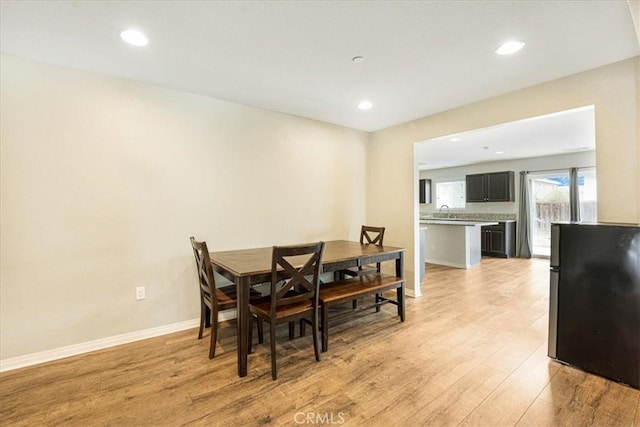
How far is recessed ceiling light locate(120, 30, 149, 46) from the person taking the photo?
6.66 ft

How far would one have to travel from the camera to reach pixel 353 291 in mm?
2850

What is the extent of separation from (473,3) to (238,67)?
1.83m

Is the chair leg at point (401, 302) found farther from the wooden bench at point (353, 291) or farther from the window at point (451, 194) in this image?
the window at point (451, 194)

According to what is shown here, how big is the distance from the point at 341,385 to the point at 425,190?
7.94 m

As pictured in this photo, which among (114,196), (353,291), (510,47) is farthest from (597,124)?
(114,196)

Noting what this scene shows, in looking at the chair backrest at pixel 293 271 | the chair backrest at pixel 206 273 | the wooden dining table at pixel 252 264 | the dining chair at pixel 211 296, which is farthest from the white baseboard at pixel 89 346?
the chair backrest at pixel 293 271

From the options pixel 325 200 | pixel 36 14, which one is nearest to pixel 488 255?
pixel 325 200

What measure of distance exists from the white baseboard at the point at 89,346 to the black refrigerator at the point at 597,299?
3425 mm

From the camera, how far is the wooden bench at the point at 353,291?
102 inches

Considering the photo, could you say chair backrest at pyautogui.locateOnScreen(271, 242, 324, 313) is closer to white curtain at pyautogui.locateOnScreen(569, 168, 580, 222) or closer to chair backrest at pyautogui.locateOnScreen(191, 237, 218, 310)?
chair backrest at pyautogui.locateOnScreen(191, 237, 218, 310)

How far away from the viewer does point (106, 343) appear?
266 centimetres

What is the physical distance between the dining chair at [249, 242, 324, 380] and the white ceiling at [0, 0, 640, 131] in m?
1.56

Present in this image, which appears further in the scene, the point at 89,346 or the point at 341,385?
the point at 89,346

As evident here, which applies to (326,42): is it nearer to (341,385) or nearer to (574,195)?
(341,385)
